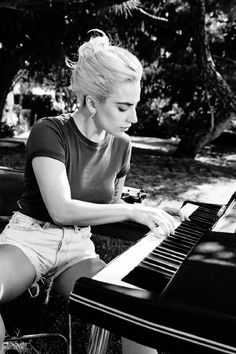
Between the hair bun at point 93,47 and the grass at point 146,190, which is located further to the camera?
the grass at point 146,190

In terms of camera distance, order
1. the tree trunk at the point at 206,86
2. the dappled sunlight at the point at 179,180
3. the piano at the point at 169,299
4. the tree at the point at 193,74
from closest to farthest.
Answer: the piano at the point at 169,299
the dappled sunlight at the point at 179,180
the tree trunk at the point at 206,86
the tree at the point at 193,74

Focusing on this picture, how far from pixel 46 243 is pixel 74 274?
17 cm

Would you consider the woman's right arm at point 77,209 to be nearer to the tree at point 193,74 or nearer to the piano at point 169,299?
the piano at point 169,299

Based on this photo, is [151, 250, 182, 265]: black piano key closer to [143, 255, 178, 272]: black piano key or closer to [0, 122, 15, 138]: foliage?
[143, 255, 178, 272]: black piano key

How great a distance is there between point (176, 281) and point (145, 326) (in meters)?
0.16

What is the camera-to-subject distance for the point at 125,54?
169cm

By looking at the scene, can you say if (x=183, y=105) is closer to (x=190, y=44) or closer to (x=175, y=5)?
(x=190, y=44)

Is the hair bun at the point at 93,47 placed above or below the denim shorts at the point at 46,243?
above

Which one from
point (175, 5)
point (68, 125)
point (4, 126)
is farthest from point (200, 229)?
point (4, 126)

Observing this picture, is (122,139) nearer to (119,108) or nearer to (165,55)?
(119,108)

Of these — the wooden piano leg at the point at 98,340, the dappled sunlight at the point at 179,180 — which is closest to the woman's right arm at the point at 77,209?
the wooden piano leg at the point at 98,340

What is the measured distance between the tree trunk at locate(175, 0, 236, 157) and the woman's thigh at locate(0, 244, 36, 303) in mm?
5833

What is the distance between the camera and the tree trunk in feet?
22.3

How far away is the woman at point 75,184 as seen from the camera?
61.5 inches
